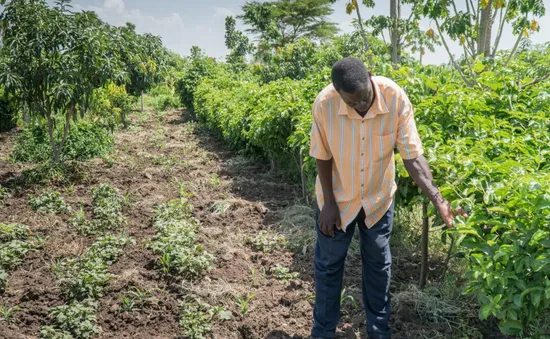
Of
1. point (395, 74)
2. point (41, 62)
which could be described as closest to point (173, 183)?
point (41, 62)

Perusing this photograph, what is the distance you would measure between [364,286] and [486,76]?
2.08 m

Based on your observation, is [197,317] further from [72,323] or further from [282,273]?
[282,273]

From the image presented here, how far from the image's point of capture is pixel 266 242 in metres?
4.67

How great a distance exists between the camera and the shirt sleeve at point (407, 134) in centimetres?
242

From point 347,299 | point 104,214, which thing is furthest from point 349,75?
point 104,214

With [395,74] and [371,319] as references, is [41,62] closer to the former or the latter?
[395,74]

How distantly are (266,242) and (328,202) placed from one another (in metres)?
2.14

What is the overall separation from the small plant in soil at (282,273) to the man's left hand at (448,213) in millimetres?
1897

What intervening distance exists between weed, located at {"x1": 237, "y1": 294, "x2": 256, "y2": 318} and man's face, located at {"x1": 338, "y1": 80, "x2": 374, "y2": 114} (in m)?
1.80

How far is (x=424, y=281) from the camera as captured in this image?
3.51m

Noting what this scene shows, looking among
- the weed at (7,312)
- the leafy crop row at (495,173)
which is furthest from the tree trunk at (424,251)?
the weed at (7,312)

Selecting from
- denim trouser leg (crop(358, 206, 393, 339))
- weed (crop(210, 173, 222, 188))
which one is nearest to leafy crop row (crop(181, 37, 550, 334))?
denim trouser leg (crop(358, 206, 393, 339))

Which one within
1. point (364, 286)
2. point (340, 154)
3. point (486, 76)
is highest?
point (486, 76)

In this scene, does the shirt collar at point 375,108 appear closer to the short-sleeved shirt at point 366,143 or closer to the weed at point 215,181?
the short-sleeved shirt at point 366,143
